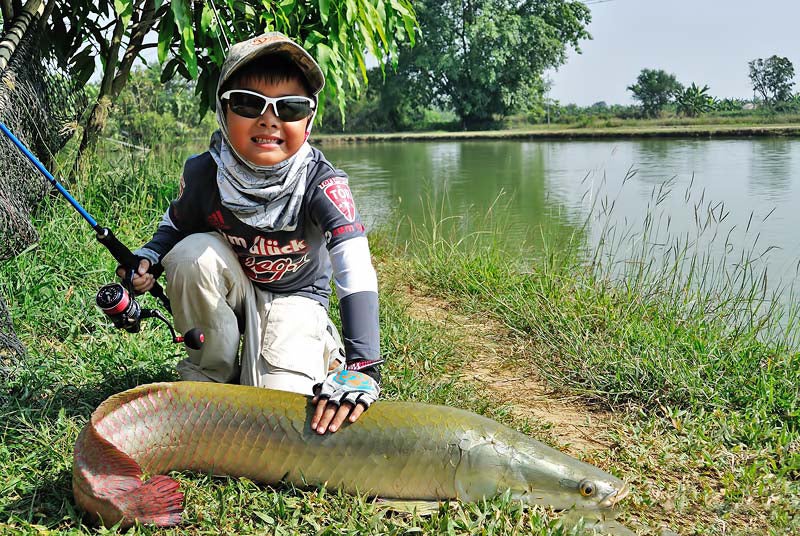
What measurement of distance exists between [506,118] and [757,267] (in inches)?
1664

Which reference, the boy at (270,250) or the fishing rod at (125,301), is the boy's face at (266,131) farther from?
the fishing rod at (125,301)

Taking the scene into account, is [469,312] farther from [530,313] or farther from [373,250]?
[373,250]

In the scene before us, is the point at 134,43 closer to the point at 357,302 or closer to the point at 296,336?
the point at 296,336

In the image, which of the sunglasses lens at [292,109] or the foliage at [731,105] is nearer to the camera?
the sunglasses lens at [292,109]

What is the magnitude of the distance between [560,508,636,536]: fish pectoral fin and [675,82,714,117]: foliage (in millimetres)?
43251

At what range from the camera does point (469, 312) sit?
4.34 metres

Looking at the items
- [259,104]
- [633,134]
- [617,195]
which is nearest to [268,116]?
[259,104]

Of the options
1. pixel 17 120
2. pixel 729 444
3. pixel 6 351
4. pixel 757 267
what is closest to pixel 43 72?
pixel 17 120

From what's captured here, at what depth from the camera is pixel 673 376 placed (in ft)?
10.2

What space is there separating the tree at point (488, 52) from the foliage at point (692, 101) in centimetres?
815

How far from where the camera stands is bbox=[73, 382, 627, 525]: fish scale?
86.0 inches

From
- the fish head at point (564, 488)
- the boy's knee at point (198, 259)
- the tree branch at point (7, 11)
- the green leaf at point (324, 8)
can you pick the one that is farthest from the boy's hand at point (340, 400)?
the tree branch at point (7, 11)

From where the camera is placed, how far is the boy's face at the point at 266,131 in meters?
2.39

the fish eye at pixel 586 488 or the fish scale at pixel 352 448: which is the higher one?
the fish scale at pixel 352 448
